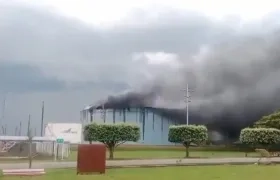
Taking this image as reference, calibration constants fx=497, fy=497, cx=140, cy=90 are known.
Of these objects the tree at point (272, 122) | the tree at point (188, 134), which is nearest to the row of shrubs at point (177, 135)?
the tree at point (188, 134)

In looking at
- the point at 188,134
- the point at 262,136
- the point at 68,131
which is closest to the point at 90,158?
the point at 188,134

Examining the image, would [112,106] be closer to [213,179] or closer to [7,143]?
[7,143]

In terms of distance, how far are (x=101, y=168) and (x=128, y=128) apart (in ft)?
65.8

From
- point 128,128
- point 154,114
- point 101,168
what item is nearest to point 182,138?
point 128,128

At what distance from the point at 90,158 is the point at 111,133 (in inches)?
788

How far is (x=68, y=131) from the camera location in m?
51.7

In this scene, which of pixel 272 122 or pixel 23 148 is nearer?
pixel 23 148

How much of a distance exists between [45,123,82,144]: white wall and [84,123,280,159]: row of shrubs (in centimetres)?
717

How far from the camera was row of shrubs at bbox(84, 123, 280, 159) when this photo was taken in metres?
41.7

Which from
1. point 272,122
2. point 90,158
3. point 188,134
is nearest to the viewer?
point 90,158

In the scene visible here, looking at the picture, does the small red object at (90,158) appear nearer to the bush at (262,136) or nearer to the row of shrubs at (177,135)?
the row of shrubs at (177,135)

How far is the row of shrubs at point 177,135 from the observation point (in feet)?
137

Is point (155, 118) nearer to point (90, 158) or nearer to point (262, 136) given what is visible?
point (262, 136)

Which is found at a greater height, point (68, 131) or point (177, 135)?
point (68, 131)
